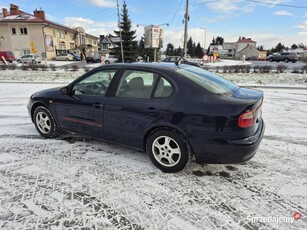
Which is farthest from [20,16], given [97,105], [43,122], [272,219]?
[272,219]

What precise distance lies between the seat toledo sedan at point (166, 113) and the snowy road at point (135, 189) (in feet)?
1.11

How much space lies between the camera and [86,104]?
3660mm

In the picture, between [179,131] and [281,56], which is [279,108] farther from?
[281,56]

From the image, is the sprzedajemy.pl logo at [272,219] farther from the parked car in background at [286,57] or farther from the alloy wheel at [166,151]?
the parked car in background at [286,57]

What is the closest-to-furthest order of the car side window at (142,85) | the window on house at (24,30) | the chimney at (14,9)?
the car side window at (142,85)
the window on house at (24,30)
the chimney at (14,9)

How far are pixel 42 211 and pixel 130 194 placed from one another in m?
0.99

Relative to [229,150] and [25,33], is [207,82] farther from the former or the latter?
[25,33]

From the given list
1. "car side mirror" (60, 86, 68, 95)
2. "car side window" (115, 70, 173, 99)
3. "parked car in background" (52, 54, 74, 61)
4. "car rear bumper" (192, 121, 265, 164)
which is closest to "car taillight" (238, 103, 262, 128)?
"car rear bumper" (192, 121, 265, 164)

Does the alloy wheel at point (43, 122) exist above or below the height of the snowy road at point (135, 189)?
above

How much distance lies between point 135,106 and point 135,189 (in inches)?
45.4

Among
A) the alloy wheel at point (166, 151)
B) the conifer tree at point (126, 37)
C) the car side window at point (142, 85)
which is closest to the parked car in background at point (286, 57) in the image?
the conifer tree at point (126, 37)

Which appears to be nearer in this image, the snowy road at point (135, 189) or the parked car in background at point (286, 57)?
the snowy road at point (135, 189)

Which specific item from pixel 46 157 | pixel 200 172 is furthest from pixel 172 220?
pixel 46 157

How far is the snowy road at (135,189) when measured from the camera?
231cm
